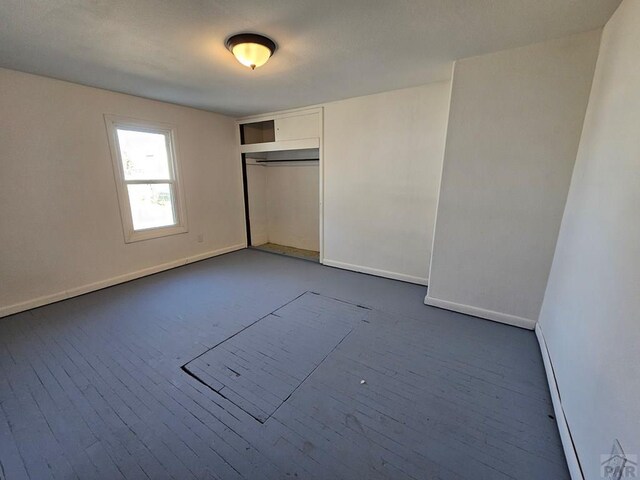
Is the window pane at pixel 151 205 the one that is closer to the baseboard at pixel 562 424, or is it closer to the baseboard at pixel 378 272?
the baseboard at pixel 378 272

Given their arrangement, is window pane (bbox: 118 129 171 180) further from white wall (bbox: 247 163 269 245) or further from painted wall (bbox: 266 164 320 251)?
painted wall (bbox: 266 164 320 251)

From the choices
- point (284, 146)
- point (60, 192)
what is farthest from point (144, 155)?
point (284, 146)

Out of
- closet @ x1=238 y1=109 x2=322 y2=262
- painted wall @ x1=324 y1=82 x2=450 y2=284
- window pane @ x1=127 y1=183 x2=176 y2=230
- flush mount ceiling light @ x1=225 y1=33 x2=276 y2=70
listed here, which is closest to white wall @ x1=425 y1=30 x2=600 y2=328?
painted wall @ x1=324 y1=82 x2=450 y2=284

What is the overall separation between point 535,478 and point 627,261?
1063mm

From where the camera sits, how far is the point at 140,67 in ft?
7.93

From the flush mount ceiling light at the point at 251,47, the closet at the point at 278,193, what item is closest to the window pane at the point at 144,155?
the closet at the point at 278,193

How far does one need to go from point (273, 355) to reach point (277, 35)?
238cm

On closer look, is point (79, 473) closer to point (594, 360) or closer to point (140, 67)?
point (594, 360)

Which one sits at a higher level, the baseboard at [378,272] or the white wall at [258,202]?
the white wall at [258,202]

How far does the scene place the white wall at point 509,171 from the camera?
202cm

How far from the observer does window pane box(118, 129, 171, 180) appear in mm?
3377

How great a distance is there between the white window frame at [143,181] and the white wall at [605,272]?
4.43 meters

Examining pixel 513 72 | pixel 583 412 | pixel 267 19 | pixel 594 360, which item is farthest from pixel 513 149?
pixel 267 19

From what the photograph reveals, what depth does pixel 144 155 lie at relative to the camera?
3572mm
